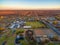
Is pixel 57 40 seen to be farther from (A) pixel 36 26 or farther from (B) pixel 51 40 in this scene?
(A) pixel 36 26

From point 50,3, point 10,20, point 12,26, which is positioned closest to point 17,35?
point 12,26

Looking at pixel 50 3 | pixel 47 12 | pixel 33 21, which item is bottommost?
pixel 33 21

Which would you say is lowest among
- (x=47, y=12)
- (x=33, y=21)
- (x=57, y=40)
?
(x=57, y=40)

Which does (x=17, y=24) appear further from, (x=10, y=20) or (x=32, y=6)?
(x=32, y=6)

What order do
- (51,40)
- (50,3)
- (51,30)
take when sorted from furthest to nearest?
(50,3), (51,30), (51,40)

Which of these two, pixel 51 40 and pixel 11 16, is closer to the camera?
pixel 51 40

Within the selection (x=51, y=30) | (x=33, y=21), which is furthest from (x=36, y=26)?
A: (x=51, y=30)

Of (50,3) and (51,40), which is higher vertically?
(50,3)

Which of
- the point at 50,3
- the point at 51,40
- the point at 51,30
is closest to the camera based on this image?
the point at 51,40

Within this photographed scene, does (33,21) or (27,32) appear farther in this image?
(33,21)
